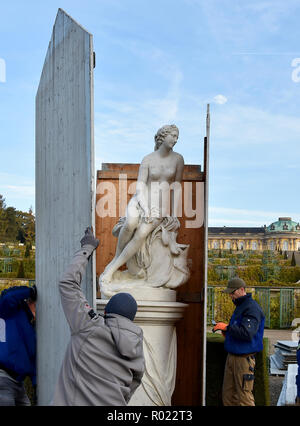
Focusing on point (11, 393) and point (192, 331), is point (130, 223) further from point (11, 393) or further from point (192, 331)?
point (11, 393)

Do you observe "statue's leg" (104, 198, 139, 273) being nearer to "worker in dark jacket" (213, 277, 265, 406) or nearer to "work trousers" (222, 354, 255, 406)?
"worker in dark jacket" (213, 277, 265, 406)

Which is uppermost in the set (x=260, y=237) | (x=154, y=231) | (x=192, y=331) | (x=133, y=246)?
(x=154, y=231)

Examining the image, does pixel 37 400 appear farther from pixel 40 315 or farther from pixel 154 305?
pixel 154 305

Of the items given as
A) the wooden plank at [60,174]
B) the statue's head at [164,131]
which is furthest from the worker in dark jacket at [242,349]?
the statue's head at [164,131]

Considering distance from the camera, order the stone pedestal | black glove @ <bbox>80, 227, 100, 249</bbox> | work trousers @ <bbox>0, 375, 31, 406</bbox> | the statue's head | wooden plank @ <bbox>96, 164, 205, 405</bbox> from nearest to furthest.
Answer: black glove @ <bbox>80, 227, 100, 249</bbox> < work trousers @ <bbox>0, 375, 31, 406</bbox> < the stone pedestal < the statue's head < wooden plank @ <bbox>96, 164, 205, 405</bbox>

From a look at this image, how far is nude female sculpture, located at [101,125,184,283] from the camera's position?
16.3 ft

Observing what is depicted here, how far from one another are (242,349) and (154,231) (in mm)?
1260

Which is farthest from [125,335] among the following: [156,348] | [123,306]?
[156,348]

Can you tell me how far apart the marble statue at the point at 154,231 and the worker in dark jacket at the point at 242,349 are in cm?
68

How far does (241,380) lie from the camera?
4.50 m

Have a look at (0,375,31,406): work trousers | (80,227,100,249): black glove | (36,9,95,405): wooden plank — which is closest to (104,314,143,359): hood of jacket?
(80,227,100,249): black glove

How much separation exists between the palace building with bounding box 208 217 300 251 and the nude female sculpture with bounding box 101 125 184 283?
108 feet
